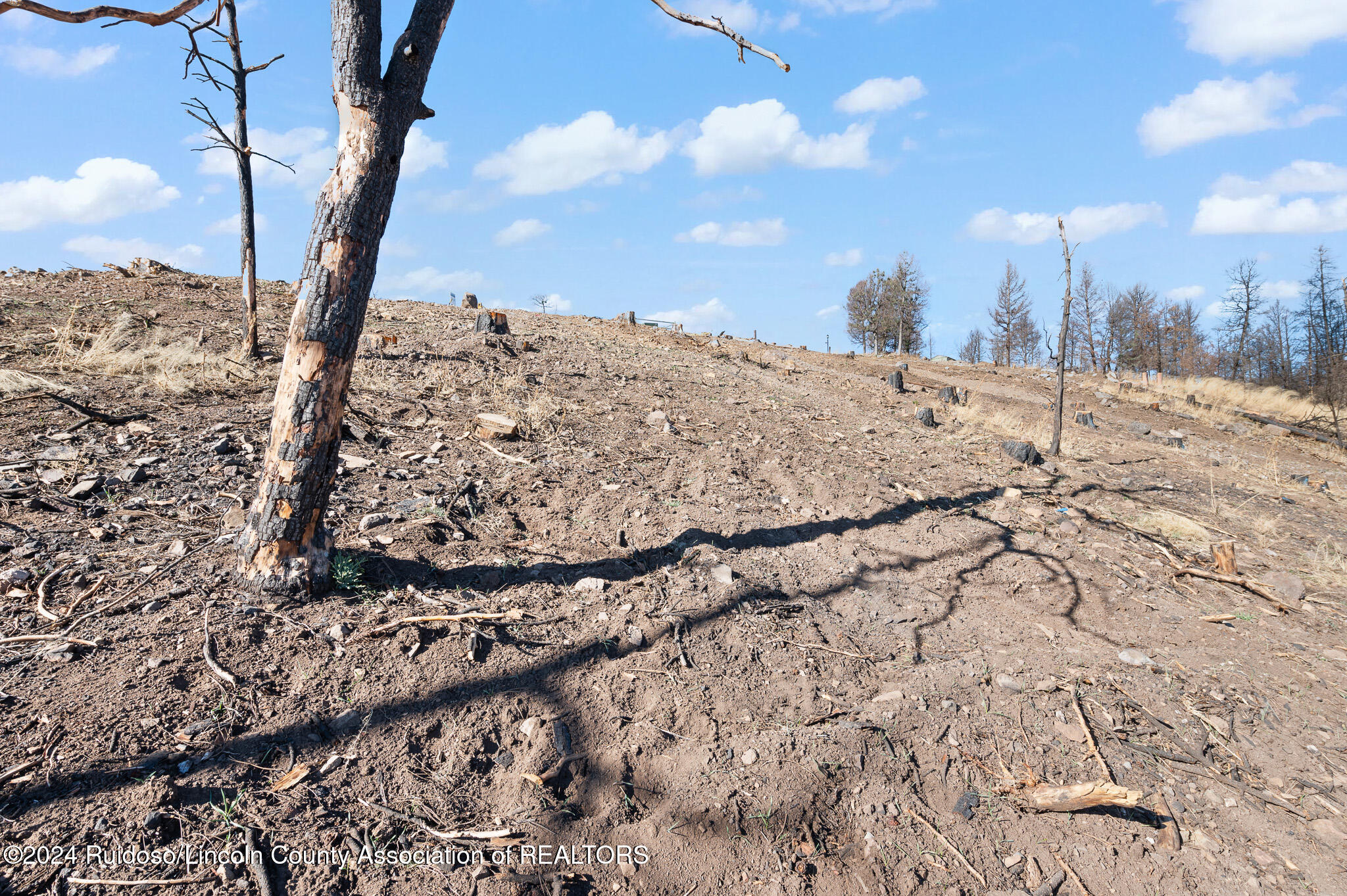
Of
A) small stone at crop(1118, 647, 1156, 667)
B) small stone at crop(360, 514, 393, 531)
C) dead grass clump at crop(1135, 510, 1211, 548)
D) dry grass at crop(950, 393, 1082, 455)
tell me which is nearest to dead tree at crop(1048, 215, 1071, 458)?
dry grass at crop(950, 393, 1082, 455)

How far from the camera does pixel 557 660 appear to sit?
10.5ft

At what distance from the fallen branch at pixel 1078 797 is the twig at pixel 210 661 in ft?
11.6

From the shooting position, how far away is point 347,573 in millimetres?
3365

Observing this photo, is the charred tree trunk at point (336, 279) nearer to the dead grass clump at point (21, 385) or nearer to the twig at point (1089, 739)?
the dead grass clump at point (21, 385)

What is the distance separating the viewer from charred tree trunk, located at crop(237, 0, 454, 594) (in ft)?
9.87

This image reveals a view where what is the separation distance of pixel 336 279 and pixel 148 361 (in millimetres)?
4852

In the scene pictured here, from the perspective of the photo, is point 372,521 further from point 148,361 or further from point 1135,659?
point 1135,659

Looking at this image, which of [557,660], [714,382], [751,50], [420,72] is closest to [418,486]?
[557,660]

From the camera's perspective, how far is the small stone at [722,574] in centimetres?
395

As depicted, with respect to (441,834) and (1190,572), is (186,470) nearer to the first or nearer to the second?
(441,834)

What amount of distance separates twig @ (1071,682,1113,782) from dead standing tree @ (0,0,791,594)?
145 inches

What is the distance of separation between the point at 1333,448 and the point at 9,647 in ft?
76.0

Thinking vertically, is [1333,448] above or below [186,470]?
below

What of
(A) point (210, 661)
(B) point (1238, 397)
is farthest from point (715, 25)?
(B) point (1238, 397)
